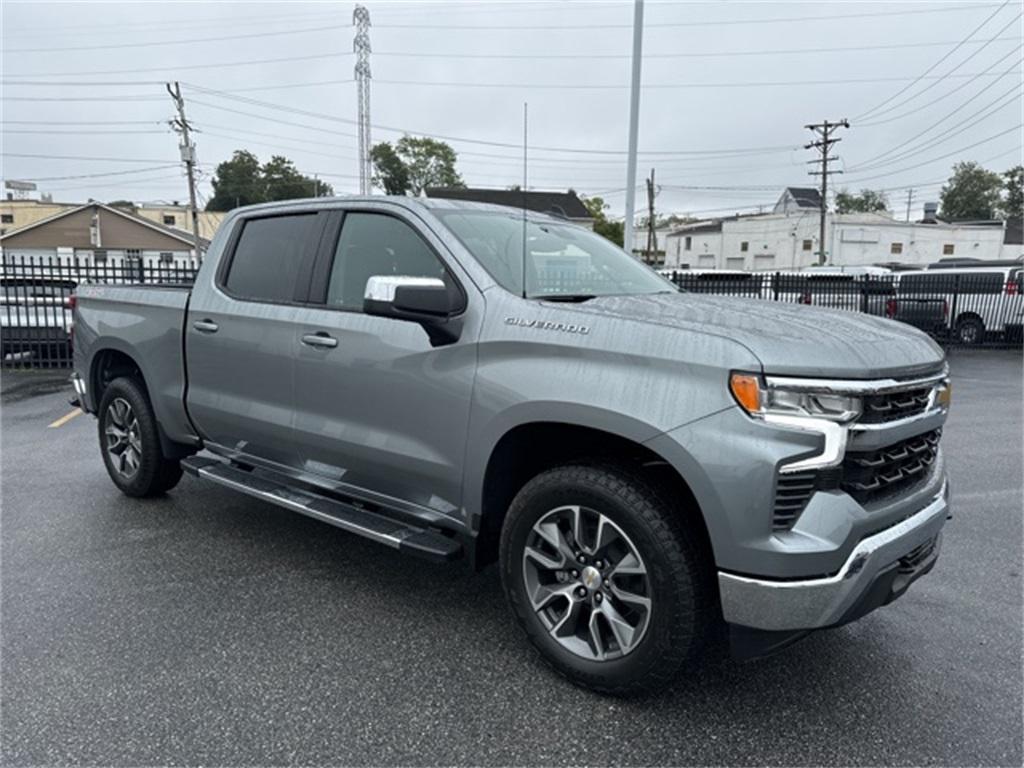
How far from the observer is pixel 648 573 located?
255 cm

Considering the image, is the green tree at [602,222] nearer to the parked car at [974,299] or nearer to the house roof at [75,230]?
the house roof at [75,230]

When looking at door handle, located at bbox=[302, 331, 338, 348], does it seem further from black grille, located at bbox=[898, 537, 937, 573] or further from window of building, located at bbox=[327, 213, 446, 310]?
black grille, located at bbox=[898, 537, 937, 573]

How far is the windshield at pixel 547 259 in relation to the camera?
3.25 meters

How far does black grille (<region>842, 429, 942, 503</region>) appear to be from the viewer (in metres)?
2.41

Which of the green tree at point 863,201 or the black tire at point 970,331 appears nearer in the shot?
the black tire at point 970,331

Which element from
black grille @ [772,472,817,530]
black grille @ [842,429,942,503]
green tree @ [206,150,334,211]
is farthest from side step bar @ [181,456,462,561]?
green tree @ [206,150,334,211]

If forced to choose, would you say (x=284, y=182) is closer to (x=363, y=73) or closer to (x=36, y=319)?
(x=363, y=73)

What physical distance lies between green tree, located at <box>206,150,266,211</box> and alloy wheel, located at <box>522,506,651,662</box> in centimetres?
7866

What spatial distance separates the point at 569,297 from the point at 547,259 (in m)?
0.38

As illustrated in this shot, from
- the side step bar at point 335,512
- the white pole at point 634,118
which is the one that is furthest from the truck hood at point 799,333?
the white pole at point 634,118

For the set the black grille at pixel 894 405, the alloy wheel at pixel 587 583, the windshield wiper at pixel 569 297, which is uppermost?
the windshield wiper at pixel 569 297

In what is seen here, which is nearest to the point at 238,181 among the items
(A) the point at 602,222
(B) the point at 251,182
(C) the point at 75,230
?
(B) the point at 251,182

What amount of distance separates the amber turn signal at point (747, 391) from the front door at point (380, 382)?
1.12 metres

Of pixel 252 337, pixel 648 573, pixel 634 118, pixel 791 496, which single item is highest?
pixel 634 118
